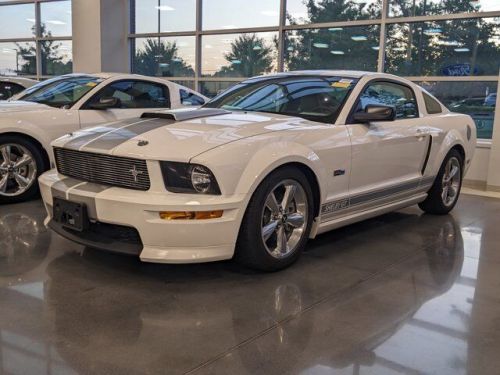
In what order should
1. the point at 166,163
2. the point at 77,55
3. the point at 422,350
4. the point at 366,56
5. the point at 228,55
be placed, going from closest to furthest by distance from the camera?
the point at 422,350, the point at 166,163, the point at 366,56, the point at 228,55, the point at 77,55

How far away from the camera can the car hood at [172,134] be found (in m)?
3.07

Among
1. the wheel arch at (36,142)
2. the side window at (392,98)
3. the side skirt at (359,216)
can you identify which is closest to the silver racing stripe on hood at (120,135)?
the side skirt at (359,216)

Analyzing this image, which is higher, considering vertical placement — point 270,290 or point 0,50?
point 0,50

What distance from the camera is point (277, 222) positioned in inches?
133

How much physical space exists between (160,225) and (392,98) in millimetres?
2599

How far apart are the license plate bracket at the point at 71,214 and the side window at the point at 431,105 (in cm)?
336

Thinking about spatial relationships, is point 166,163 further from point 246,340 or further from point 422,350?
point 422,350

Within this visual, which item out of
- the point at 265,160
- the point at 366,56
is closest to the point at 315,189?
the point at 265,160

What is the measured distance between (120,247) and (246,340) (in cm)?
101

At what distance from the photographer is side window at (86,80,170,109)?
5828 millimetres

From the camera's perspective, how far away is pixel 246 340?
2.51 metres

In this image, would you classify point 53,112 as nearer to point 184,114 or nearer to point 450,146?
point 184,114

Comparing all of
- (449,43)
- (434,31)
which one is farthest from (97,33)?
(449,43)

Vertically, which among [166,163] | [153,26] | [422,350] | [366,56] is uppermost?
[153,26]
